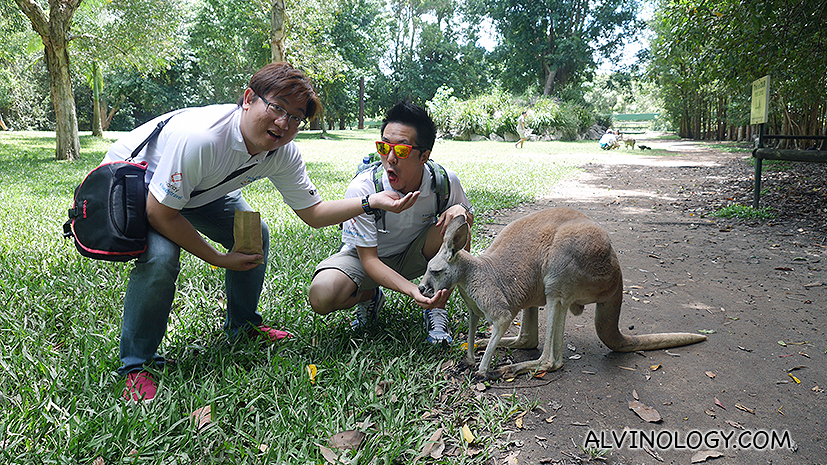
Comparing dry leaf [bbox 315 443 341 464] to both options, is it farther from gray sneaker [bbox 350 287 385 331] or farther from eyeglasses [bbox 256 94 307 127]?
eyeglasses [bbox 256 94 307 127]

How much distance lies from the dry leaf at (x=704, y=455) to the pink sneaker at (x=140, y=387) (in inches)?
91.4

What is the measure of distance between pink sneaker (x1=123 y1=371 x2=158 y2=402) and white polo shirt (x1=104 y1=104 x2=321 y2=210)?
2.61 ft

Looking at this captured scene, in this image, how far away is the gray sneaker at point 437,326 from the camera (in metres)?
2.85

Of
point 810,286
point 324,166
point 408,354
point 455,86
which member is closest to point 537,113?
point 455,86

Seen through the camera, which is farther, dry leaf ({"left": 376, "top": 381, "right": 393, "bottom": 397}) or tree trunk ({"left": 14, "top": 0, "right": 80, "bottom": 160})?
tree trunk ({"left": 14, "top": 0, "right": 80, "bottom": 160})

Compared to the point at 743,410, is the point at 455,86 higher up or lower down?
higher up

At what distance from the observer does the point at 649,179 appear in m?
10.7

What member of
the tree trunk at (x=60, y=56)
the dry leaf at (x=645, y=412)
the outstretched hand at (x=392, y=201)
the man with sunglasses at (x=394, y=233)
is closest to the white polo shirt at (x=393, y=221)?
the man with sunglasses at (x=394, y=233)

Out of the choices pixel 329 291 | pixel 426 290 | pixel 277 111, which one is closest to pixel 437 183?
pixel 426 290

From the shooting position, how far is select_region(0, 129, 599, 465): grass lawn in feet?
6.39

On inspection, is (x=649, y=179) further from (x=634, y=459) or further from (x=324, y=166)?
(x=634, y=459)

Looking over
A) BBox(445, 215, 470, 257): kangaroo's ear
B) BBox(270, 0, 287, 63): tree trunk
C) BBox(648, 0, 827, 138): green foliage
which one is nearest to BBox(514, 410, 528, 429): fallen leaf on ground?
BBox(445, 215, 470, 257): kangaroo's ear

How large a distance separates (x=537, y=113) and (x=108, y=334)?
23636mm

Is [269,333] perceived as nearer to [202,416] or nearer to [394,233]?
[202,416]
